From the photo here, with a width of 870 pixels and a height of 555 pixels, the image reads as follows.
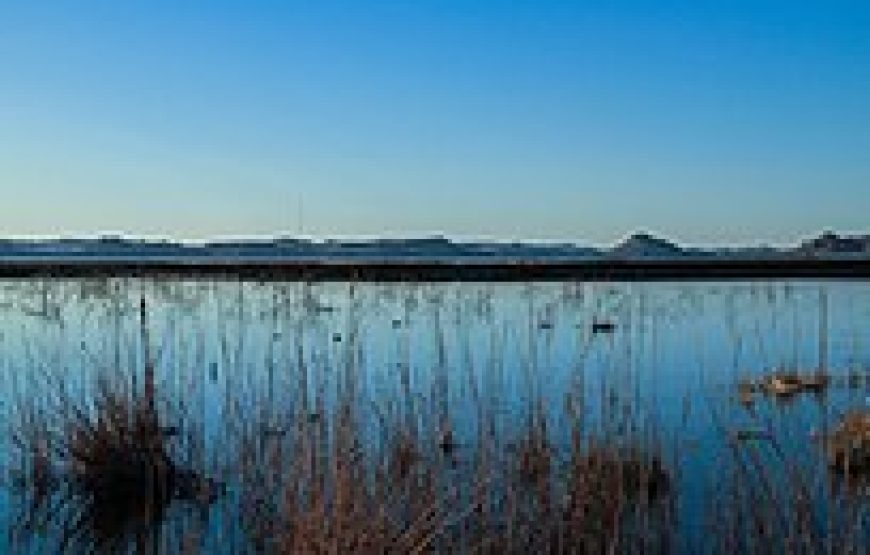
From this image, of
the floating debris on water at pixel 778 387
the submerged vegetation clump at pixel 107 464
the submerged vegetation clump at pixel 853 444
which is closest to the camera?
the submerged vegetation clump at pixel 107 464

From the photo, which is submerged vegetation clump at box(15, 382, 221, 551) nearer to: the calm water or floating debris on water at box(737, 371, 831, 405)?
the calm water

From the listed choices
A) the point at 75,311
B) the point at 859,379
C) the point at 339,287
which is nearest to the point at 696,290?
the point at 339,287

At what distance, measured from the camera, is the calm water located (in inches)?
356

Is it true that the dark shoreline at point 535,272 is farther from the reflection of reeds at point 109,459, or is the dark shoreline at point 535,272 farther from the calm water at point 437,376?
the reflection of reeds at point 109,459

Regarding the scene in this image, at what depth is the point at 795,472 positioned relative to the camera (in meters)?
7.13

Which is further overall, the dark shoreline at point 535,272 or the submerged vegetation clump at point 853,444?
the dark shoreline at point 535,272

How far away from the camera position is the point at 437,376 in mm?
8930

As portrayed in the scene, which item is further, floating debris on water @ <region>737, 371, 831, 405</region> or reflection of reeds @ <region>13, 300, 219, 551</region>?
floating debris on water @ <region>737, 371, 831, 405</region>

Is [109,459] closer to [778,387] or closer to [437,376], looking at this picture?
[437,376]

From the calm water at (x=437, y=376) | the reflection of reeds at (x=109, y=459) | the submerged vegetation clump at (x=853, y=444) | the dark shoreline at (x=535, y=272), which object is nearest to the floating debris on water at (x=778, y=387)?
the calm water at (x=437, y=376)

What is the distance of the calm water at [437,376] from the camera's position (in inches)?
356

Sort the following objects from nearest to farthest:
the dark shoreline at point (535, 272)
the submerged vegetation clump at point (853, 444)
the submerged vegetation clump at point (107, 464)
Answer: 1. the submerged vegetation clump at point (107, 464)
2. the submerged vegetation clump at point (853, 444)
3. the dark shoreline at point (535, 272)

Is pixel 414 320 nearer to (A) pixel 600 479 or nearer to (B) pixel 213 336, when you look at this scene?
(B) pixel 213 336

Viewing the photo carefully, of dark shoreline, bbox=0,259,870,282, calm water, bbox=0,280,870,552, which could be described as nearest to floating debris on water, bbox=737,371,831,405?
calm water, bbox=0,280,870,552
